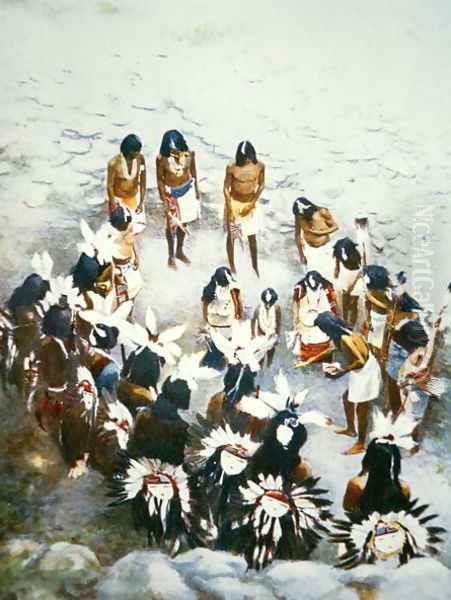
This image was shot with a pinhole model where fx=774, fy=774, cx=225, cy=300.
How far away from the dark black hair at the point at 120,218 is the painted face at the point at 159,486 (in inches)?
73.5

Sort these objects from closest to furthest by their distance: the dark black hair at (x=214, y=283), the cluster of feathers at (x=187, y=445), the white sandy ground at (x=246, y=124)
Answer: the white sandy ground at (x=246, y=124) < the cluster of feathers at (x=187, y=445) < the dark black hair at (x=214, y=283)

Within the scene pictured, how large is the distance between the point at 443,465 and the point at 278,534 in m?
1.29

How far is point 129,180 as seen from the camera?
5750mm

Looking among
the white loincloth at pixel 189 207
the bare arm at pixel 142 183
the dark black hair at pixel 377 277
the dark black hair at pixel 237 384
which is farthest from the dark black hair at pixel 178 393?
the dark black hair at pixel 377 277

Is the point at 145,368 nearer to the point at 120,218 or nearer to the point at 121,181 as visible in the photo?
the point at 120,218

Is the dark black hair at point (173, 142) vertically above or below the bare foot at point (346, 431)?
above

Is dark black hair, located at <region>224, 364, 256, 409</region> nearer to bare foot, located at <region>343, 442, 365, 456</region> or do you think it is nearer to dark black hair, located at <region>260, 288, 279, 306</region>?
dark black hair, located at <region>260, 288, 279, 306</region>

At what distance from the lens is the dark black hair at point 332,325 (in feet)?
18.5

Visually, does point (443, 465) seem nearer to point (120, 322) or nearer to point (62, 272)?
point (120, 322)

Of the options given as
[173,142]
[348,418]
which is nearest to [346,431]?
[348,418]

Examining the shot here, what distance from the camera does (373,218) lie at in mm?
5570

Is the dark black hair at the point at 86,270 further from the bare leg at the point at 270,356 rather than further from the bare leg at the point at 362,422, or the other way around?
the bare leg at the point at 362,422

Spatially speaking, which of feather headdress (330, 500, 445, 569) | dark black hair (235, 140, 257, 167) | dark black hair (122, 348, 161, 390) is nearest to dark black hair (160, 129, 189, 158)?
dark black hair (235, 140, 257, 167)

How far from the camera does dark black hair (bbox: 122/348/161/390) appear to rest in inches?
226
